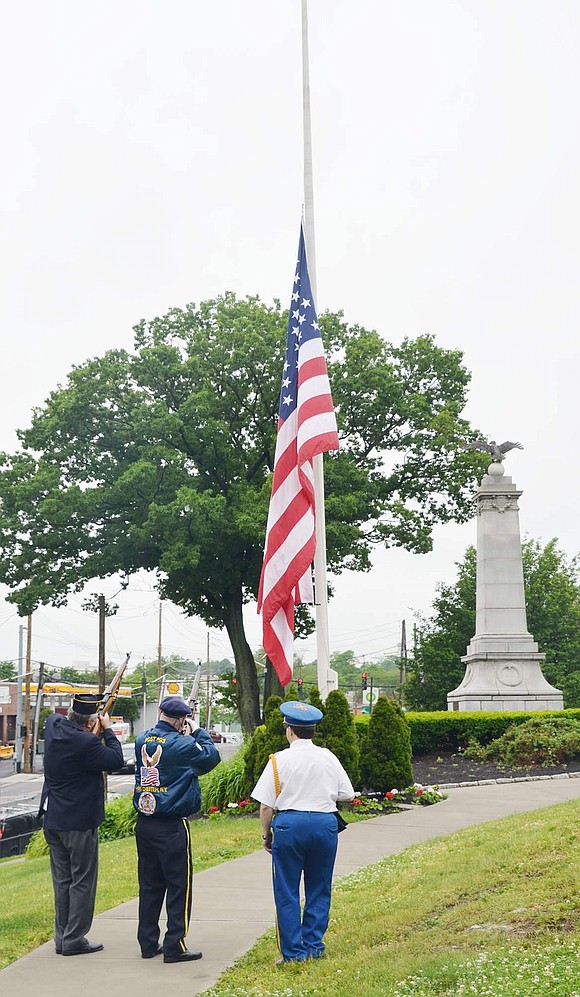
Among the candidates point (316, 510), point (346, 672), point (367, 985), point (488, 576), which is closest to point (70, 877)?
point (367, 985)

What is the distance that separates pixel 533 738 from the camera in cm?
1973

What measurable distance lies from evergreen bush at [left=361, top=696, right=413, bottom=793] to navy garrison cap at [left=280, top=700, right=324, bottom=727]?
29.0 feet

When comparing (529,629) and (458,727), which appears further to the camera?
(529,629)

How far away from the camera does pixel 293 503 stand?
13.8 meters

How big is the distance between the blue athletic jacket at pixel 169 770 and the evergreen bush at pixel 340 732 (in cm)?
764

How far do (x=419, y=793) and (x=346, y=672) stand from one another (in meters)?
149

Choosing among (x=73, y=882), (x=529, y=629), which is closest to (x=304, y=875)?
(x=73, y=882)

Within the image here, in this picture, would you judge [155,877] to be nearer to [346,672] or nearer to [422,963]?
[422,963]

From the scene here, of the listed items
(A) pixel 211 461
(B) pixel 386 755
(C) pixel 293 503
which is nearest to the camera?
(C) pixel 293 503

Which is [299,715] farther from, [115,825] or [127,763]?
[127,763]

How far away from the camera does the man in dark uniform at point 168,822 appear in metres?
6.95

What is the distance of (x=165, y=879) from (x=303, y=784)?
1235 mm

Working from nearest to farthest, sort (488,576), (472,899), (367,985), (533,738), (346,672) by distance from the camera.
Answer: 1. (367,985)
2. (472,899)
3. (533,738)
4. (488,576)
5. (346,672)

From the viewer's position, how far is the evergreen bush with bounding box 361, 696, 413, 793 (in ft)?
50.6
